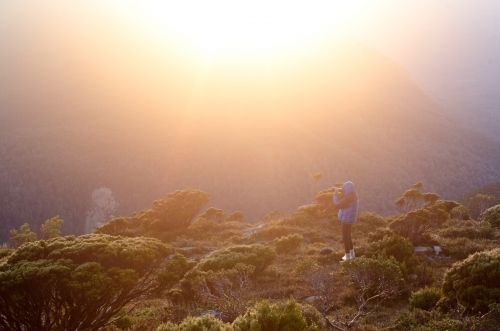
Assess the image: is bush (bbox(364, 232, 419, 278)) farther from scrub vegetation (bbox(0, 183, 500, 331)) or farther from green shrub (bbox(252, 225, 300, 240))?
green shrub (bbox(252, 225, 300, 240))

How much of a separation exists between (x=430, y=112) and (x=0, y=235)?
4220 inches

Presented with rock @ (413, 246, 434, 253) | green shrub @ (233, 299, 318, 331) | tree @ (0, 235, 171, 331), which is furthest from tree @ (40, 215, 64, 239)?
green shrub @ (233, 299, 318, 331)

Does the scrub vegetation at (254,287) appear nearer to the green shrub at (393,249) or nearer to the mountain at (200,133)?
the green shrub at (393,249)

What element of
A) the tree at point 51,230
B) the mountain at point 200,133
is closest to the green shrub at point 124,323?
the tree at point 51,230

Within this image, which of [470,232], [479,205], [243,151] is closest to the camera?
[470,232]

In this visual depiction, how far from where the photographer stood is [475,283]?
7.11 metres

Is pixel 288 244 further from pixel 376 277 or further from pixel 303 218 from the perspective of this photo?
pixel 376 277

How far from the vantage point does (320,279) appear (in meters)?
8.31

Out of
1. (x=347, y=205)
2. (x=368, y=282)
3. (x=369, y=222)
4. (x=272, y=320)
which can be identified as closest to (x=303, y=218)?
(x=369, y=222)

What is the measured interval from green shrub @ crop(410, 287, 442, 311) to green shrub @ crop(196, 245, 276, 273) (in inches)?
214

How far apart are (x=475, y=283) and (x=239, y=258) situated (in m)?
6.95

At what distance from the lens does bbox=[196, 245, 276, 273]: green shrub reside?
1180cm

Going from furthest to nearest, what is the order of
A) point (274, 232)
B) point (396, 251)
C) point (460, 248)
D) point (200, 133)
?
point (200, 133) < point (274, 232) < point (460, 248) < point (396, 251)

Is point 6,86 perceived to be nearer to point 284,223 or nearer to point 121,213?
point 121,213
